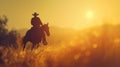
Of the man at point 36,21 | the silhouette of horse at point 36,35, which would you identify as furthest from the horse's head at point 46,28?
the man at point 36,21

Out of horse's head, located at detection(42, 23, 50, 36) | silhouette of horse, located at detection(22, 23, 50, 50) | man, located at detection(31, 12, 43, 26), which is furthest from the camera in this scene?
man, located at detection(31, 12, 43, 26)

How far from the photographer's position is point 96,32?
22.0 m

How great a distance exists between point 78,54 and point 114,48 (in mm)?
2087

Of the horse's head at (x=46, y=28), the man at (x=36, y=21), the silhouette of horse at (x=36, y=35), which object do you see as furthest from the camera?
the man at (x=36, y=21)

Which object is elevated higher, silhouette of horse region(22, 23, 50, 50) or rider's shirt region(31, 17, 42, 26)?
rider's shirt region(31, 17, 42, 26)

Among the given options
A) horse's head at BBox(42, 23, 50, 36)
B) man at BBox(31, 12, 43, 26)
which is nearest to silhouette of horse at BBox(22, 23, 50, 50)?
horse's head at BBox(42, 23, 50, 36)

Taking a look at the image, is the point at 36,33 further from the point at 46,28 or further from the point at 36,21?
the point at 46,28

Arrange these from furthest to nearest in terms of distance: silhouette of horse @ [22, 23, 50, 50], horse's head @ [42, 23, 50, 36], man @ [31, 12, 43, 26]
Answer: man @ [31, 12, 43, 26] → silhouette of horse @ [22, 23, 50, 50] → horse's head @ [42, 23, 50, 36]

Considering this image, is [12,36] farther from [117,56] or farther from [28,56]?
[117,56]

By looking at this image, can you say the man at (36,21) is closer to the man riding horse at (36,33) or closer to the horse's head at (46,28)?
the man riding horse at (36,33)

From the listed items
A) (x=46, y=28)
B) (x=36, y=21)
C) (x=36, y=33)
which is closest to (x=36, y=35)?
(x=36, y=33)

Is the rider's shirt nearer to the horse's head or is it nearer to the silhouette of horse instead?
the silhouette of horse

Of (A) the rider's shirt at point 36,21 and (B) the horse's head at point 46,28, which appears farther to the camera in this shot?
(A) the rider's shirt at point 36,21

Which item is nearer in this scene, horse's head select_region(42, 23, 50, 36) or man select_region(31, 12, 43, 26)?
horse's head select_region(42, 23, 50, 36)
